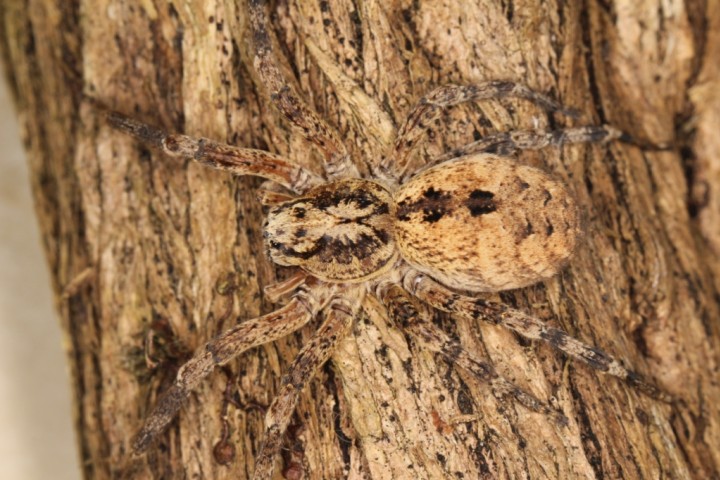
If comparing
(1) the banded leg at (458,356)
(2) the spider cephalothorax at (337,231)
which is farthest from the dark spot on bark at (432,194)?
(1) the banded leg at (458,356)

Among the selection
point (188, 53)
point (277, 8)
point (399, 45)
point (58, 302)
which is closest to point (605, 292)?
point (399, 45)

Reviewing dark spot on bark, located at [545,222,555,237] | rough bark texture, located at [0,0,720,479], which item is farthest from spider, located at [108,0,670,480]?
rough bark texture, located at [0,0,720,479]

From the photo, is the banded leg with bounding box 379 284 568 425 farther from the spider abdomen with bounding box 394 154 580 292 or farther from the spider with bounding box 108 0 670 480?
the spider abdomen with bounding box 394 154 580 292

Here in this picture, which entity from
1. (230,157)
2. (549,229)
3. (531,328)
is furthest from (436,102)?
(531,328)

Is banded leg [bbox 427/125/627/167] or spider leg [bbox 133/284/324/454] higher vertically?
banded leg [bbox 427/125/627/167]

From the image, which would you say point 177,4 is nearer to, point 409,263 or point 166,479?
point 409,263

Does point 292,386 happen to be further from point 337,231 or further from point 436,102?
point 436,102
